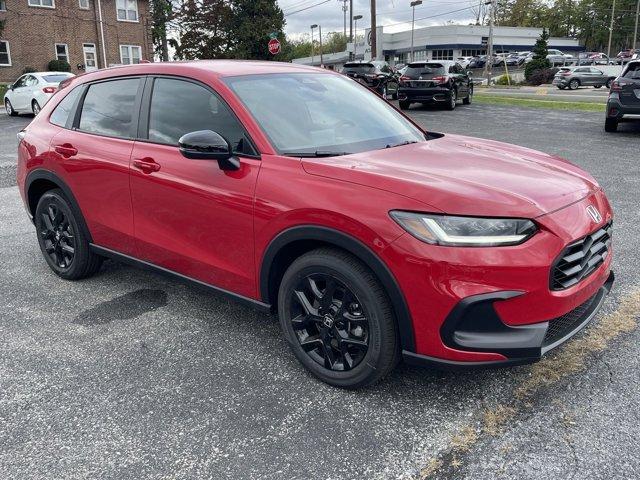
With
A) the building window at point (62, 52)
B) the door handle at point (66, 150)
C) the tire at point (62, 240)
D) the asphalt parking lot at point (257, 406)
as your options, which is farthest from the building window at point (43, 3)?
the asphalt parking lot at point (257, 406)

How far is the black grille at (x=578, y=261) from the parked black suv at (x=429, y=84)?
56.5 feet

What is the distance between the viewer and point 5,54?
35344mm

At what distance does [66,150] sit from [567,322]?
11.9 ft

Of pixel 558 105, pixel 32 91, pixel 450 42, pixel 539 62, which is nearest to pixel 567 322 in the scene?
pixel 558 105

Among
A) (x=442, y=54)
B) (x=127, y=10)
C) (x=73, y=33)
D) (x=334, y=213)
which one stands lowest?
(x=334, y=213)

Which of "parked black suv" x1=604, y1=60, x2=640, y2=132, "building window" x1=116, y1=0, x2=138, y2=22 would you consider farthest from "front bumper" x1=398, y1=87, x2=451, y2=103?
"building window" x1=116, y1=0, x2=138, y2=22

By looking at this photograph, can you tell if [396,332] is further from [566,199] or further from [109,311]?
[109,311]

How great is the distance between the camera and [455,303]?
2.54 m

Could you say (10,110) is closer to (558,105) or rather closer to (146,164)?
(558,105)

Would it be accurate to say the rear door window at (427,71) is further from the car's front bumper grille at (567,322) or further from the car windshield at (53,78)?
the car's front bumper grille at (567,322)

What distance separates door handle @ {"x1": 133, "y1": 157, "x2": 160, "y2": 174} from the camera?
12.1 feet

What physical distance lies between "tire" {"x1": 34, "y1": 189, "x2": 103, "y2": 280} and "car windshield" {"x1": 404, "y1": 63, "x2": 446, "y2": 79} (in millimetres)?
16682

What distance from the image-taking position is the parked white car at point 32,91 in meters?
18.8

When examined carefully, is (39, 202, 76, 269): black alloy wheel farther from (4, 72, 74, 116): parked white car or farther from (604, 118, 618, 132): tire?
(4, 72, 74, 116): parked white car
